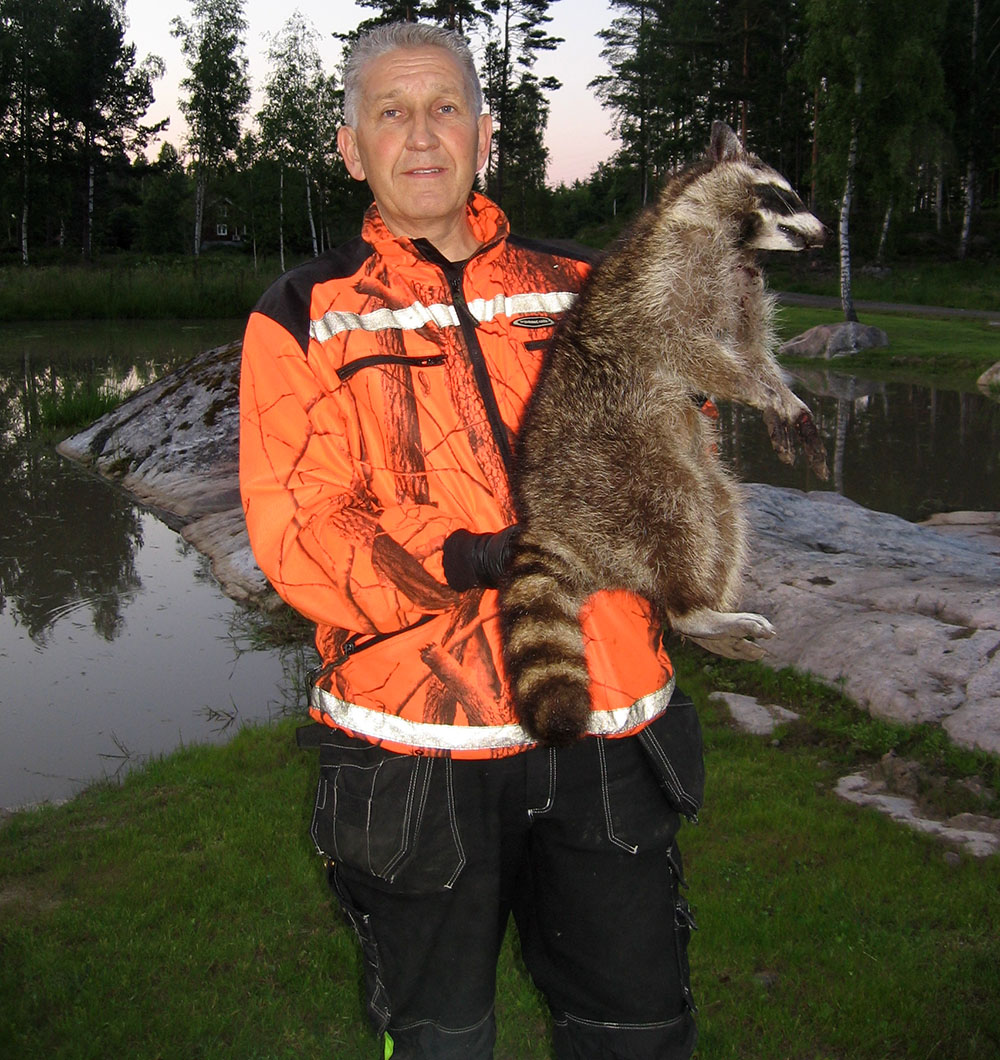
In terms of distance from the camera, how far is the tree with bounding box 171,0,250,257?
136ft

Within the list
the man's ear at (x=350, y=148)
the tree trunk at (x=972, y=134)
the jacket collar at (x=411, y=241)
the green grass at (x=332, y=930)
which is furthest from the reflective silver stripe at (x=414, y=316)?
the tree trunk at (x=972, y=134)

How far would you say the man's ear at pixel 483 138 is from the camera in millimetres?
2840

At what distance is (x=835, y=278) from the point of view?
35.5 m

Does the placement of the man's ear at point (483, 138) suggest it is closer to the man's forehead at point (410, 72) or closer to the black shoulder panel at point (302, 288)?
the man's forehead at point (410, 72)

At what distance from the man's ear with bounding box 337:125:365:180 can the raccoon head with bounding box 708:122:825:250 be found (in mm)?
1392

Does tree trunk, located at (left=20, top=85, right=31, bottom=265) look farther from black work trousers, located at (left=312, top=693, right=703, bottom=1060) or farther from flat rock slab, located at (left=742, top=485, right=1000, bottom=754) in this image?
black work trousers, located at (left=312, top=693, right=703, bottom=1060)

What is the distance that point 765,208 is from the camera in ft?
11.5

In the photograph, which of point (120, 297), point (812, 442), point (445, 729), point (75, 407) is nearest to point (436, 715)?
point (445, 729)

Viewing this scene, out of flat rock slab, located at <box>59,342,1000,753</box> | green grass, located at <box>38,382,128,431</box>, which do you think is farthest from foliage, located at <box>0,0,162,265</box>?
flat rock slab, located at <box>59,342,1000,753</box>

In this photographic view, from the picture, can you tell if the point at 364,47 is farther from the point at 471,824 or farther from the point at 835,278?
the point at 835,278

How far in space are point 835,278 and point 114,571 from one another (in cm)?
3255

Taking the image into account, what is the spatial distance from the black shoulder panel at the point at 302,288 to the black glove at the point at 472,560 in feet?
2.04

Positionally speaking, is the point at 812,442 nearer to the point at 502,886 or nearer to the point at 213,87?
the point at 502,886

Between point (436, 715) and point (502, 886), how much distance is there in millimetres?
494
